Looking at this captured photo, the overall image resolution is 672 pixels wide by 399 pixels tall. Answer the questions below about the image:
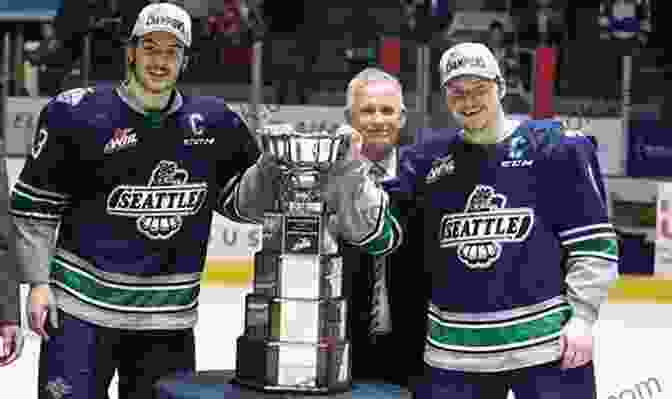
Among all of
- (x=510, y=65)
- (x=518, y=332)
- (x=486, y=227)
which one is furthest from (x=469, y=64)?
(x=510, y=65)

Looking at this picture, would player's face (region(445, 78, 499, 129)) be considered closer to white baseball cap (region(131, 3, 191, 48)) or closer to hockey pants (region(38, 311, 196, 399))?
white baseball cap (region(131, 3, 191, 48))

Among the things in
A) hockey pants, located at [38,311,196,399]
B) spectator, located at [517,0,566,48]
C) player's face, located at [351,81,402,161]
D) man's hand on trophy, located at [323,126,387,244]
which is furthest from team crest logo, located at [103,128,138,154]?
spectator, located at [517,0,566,48]

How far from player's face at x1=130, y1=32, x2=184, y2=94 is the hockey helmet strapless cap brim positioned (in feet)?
2.00

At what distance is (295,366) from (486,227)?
1.84 ft

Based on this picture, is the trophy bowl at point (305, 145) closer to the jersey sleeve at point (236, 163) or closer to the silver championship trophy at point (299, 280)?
the silver championship trophy at point (299, 280)

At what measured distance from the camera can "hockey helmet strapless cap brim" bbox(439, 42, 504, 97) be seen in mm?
3199

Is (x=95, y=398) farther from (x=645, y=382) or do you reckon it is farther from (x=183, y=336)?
(x=645, y=382)

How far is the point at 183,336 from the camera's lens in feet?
11.7

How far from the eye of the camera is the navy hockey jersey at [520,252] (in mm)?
3225

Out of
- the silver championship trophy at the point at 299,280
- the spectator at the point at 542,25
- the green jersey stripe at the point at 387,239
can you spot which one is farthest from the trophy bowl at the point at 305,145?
the spectator at the point at 542,25

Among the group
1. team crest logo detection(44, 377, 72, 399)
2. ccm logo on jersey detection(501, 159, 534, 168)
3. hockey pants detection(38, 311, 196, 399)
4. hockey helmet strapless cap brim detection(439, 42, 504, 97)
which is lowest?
team crest logo detection(44, 377, 72, 399)

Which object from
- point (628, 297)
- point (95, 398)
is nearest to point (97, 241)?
point (95, 398)

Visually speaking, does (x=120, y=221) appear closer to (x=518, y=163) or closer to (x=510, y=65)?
(x=518, y=163)

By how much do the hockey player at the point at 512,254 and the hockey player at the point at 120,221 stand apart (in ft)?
2.01
